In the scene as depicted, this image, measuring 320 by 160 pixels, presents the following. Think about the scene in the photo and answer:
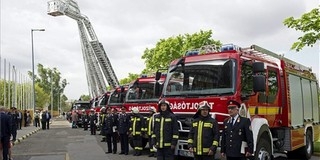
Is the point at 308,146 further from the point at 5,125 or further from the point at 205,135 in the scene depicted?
the point at 5,125

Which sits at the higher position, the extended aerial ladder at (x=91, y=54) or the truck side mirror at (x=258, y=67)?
the extended aerial ladder at (x=91, y=54)

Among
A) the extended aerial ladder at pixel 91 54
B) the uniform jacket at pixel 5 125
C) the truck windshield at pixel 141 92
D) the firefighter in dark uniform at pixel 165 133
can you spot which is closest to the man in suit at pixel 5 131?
the uniform jacket at pixel 5 125

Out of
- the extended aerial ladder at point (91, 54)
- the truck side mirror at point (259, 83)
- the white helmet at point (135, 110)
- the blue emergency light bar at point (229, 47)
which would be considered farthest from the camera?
the extended aerial ladder at point (91, 54)

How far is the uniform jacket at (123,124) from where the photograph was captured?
44.8 feet

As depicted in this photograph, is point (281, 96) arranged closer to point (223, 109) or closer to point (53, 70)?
point (223, 109)

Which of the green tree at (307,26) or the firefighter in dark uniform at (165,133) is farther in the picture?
the green tree at (307,26)

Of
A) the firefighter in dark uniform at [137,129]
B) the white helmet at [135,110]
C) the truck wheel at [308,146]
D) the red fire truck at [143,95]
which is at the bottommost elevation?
the truck wheel at [308,146]

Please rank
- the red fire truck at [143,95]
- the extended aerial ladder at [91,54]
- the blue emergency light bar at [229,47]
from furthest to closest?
the extended aerial ladder at [91,54]
the red fire truck at [143,95]
the blue emergency light bar at [229,47]

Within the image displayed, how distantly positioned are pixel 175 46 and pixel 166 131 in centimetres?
3168

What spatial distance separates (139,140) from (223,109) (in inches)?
221

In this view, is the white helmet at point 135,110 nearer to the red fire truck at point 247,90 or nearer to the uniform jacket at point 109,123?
the uniform jacket at point 109,123

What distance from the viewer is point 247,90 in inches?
345

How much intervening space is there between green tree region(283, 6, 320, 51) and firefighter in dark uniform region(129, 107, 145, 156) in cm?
601

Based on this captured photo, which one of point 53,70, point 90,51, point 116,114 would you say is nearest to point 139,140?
point 116,114
